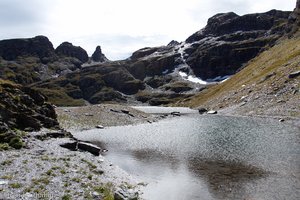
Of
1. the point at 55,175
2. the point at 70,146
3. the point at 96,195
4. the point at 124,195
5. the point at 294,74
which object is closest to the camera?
the point at 124,195

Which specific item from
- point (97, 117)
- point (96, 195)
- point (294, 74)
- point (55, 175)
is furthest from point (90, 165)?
point (294, 74)

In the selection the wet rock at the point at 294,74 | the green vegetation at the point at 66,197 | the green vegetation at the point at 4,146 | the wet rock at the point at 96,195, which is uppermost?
the wet rock at the point at 294,74

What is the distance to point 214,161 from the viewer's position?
45156 millimetres

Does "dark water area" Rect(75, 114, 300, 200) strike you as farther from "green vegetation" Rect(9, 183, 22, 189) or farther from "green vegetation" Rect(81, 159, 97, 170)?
"green vegetation" Rect(9, 183, 22, 189)

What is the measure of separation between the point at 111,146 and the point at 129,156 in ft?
38.5

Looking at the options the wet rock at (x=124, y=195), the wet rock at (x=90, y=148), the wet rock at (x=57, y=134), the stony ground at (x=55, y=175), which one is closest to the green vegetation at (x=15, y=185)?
the stony ground at (x=55, y=175)

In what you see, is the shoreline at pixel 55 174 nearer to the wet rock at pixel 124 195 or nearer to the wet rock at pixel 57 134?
the wet rock at pixel 124 195

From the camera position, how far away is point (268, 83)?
128 meters

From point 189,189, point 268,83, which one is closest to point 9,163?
A: point 189,189

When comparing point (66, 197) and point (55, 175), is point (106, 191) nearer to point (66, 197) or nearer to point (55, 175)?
point (66, 197)

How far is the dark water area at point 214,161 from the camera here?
31.2 m

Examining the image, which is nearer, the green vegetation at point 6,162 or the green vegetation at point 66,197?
the green vegetation at point 66,197

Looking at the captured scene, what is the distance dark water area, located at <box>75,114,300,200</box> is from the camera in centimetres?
3119

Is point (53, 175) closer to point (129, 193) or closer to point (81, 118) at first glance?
point (129, 193)
